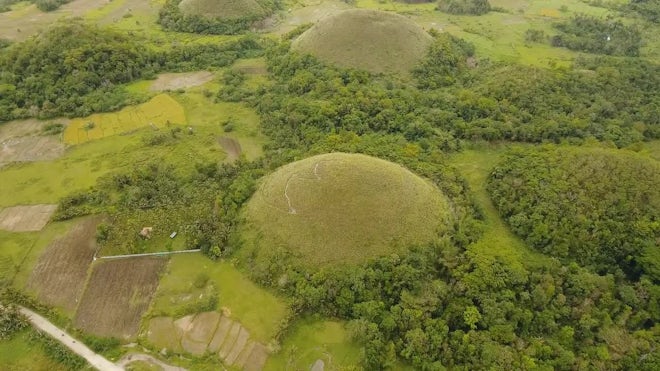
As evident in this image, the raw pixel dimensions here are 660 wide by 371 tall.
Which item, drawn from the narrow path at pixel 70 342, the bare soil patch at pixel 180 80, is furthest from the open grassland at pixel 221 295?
the bare soil patch at pixel 180 80

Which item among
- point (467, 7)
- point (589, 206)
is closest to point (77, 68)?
point (589, 206)

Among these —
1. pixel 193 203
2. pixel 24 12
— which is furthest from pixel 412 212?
pixel 24 12

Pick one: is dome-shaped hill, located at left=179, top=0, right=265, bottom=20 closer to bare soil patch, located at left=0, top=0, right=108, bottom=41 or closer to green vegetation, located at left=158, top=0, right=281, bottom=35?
green vegetation, located at left=158, top=0, right=281, bottom=35

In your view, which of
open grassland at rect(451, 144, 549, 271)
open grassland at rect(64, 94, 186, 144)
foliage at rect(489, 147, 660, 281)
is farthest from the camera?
open grassland at rect(64, 94, 186, 144)

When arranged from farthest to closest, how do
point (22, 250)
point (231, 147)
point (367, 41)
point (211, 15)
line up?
point (211, 15) → point (367, 41) → point (231, 147) → point (22, 250)

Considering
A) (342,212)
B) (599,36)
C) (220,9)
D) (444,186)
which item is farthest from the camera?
(220,9)

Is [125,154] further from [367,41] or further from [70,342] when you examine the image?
[367,41]

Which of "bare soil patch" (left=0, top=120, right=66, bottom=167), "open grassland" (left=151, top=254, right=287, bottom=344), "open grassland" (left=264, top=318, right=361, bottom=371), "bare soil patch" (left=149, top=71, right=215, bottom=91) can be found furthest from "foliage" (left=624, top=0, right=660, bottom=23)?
"bare soil patch" (left=0, top=120, right=66, bottom=167)
